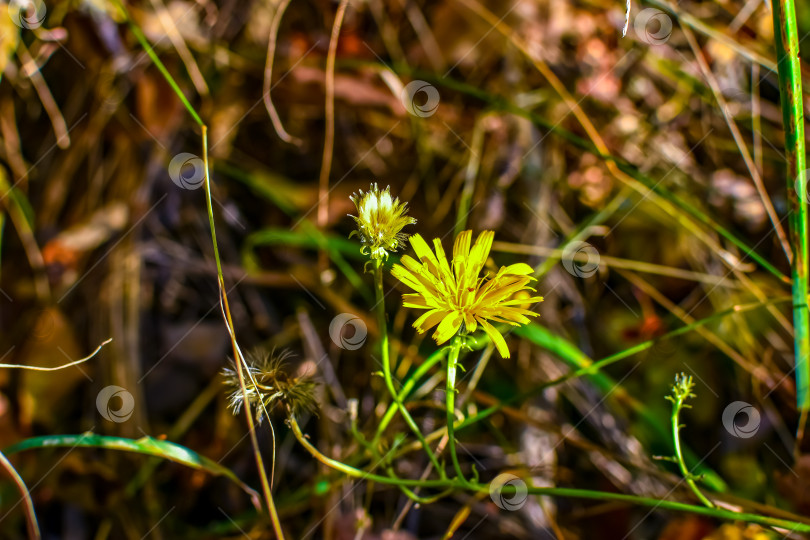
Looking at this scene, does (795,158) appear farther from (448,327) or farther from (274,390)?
(274,390)

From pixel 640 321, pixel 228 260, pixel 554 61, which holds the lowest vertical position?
pixel 640 321

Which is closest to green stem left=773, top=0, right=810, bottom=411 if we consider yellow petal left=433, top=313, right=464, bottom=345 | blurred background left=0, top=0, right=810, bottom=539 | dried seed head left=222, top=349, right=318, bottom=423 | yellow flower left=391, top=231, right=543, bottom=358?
blurred background left=0, top=0, right=810, bottom=539

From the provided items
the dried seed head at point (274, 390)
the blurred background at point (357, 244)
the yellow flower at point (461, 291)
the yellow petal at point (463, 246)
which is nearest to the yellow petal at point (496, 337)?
the yellow flower at point (461, 291)

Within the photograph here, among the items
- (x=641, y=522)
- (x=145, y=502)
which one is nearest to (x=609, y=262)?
(x=641, y=522)

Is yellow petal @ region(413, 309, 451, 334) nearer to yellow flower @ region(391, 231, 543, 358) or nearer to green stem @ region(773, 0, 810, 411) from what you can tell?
yellow flower @ region(391, 231, 543, 358)

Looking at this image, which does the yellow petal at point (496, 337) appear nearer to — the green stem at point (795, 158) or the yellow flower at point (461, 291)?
the yellow flower at point (461, 291)

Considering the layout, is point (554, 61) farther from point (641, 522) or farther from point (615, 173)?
point (641, 522)
